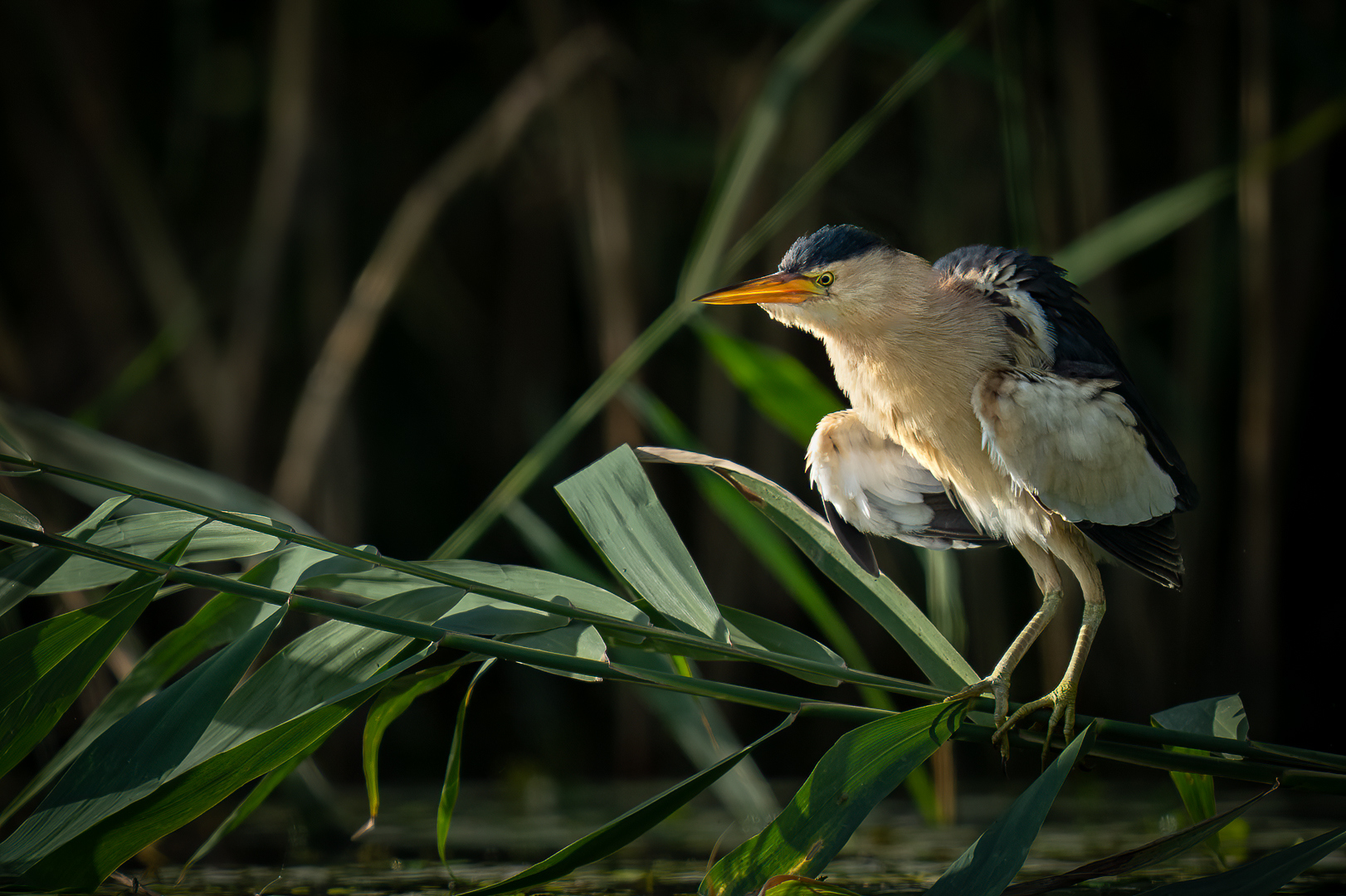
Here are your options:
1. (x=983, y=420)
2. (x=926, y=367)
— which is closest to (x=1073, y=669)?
(x=983, y=420)

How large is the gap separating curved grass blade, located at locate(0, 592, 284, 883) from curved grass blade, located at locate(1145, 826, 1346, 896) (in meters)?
0.79

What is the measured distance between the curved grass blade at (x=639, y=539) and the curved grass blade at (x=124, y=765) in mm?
336

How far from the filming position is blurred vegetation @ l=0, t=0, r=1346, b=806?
9.23 ft

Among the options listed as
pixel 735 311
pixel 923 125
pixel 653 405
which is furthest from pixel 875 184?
pixel 653 405

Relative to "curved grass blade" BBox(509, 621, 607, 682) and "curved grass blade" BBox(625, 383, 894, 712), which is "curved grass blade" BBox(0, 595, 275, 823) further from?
"curved grass blade" BBox(625, 383, 894, 712)

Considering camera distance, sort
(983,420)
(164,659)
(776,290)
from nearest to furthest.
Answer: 1. (164,659)
2. (983,420)
3. (776,290)

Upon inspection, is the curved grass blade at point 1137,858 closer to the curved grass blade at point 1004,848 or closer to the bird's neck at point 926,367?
the curved grass blade at point 1004,848

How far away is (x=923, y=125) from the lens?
3.09 m

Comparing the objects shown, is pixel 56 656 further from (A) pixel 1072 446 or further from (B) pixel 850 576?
(A) pixel 1072 446

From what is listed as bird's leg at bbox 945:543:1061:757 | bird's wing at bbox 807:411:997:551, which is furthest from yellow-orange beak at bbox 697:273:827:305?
bird's leg at bbox 945:543:1061:757

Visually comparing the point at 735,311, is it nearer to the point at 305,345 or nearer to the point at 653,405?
the point at 305,345

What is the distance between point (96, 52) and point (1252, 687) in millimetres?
3789

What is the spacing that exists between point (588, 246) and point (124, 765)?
2598mm

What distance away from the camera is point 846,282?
144 centimetres
